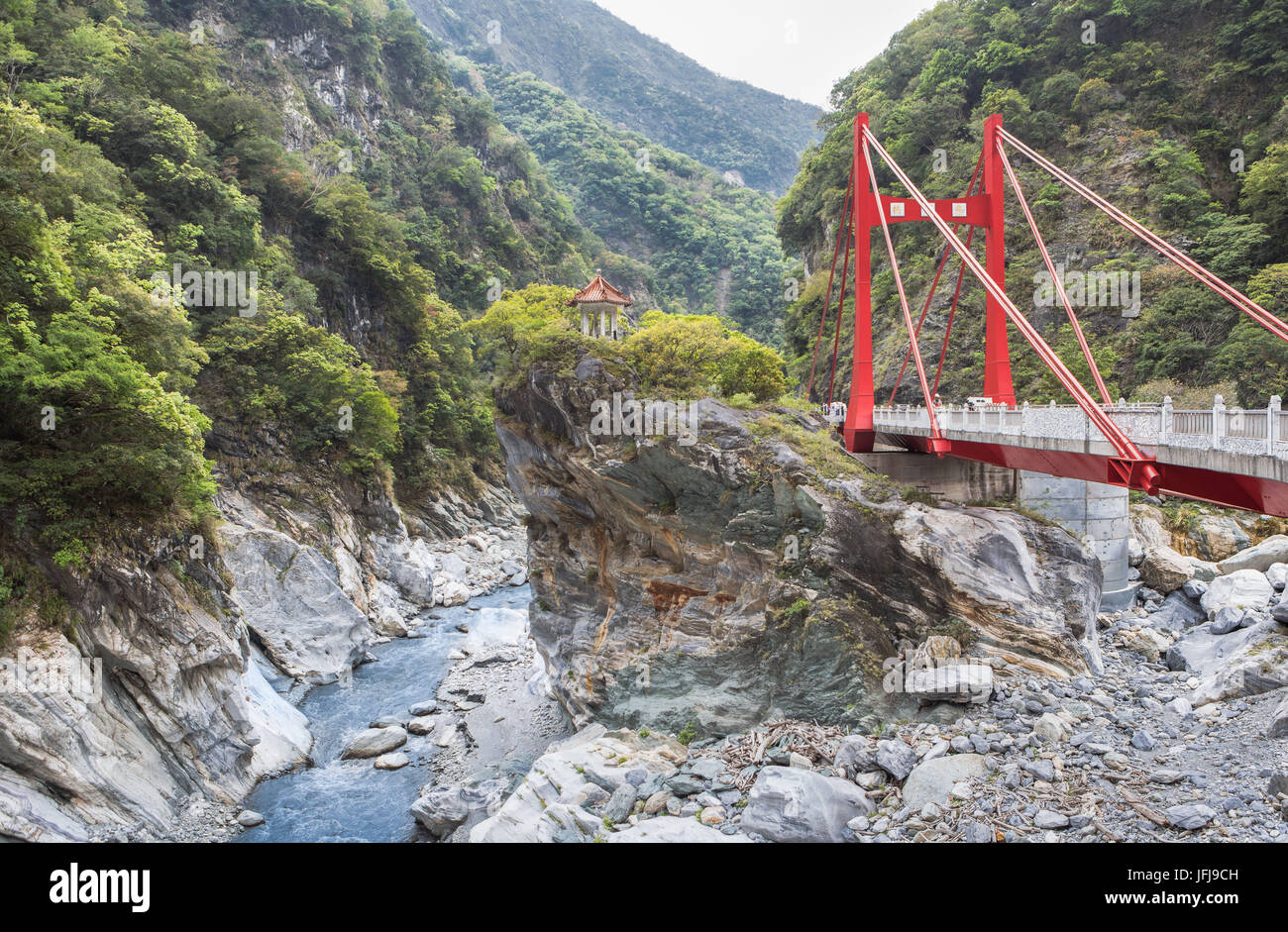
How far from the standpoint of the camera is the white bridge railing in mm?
7367

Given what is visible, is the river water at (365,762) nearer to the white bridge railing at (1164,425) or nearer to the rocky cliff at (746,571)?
the rocky cliff at (746,571)

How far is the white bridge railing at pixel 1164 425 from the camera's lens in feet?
24.2

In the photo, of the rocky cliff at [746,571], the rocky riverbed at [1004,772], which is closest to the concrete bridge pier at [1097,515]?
the rocky cliff at [746,571]

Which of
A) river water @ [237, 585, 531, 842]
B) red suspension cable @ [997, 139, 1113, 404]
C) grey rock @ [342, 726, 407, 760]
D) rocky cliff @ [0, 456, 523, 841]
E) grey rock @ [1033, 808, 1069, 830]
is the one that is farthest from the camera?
grey rock @ [342, 726, 407, 760]

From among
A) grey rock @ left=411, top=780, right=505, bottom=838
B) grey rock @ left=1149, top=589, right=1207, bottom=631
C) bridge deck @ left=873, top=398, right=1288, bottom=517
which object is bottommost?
grey rock @ left=411, top=780, right=505, bottom=838

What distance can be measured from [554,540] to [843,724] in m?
9.08

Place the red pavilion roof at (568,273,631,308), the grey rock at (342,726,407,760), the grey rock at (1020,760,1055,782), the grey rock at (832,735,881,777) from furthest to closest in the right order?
the red pavilion roof at (568,273,631,308) → the grey rock at (342,726,407,760) → the grey rock at (832,735,881,777) → the grey rock at (1020,760,1055,782)

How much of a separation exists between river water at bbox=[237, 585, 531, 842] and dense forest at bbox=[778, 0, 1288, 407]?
22.1 metres

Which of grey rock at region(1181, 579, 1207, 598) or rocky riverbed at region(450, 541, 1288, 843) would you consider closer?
rocky riverbed at region(450, 541, 1288, 843)

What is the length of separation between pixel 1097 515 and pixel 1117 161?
19503 mm

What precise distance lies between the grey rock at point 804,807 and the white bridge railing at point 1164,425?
20.5 feet

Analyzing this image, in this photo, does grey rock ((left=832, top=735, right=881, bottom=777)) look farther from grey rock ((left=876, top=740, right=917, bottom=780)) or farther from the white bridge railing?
the white bridge railing

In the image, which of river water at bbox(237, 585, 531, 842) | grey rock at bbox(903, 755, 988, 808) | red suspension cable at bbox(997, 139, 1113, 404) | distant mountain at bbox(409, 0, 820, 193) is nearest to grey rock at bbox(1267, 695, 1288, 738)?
grey rock at bbox(903, 755, 988, 808)

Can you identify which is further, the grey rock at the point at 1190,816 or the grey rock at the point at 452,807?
the grey rock at the point at 452,807
